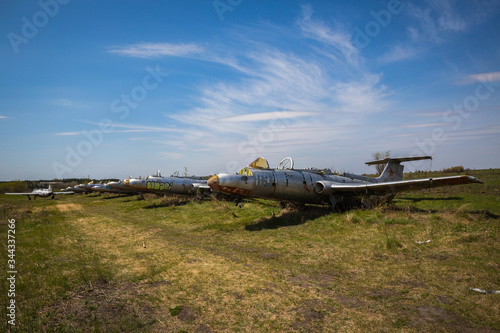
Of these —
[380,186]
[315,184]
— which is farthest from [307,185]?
[380,186]

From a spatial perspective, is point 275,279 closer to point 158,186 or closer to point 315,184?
point 315,184

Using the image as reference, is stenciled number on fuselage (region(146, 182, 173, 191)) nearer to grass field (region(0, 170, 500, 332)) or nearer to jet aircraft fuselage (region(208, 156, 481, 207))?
grass field (region(0, 170, 500, 332))

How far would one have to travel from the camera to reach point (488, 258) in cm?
671

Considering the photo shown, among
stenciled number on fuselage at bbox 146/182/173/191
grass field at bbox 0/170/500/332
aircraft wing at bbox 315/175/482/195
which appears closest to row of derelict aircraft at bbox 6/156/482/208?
aircraft wing at bbox 315/175/482/195

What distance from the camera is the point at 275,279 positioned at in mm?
6379

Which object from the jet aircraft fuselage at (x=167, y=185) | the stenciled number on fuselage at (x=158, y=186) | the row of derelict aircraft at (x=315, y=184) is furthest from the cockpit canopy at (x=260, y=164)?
the stenciled number on fuselage at (x=158, y=186)

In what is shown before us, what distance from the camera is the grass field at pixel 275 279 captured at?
14.6 ft

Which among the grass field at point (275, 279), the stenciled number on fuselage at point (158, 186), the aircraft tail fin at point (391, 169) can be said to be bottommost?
the grass field at point (275, 279)

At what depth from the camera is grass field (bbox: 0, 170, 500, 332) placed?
4.46m

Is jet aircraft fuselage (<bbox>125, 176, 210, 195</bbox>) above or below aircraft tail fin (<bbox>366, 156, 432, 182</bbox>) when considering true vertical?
below

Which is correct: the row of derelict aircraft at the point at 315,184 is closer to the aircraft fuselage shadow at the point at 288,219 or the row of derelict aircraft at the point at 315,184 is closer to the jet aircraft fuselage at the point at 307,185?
the jet aircraft fuselage at the point at 307,185

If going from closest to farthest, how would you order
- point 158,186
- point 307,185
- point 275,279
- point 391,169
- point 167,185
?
point 275,279
point 307,185
point 391,169
point 158,186
point 167,185

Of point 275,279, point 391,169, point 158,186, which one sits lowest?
point 275,279

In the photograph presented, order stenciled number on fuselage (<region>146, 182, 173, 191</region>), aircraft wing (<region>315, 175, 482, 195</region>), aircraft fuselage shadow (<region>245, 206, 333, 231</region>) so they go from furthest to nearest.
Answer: stenciled number on fuselage (<region>146, 182, 173, 191</region>)
aircraft fuselage shadow (<region>245, 206, 333, 231</region>)
aircraft wing (<region>315, 175, 482, 195</region>)
